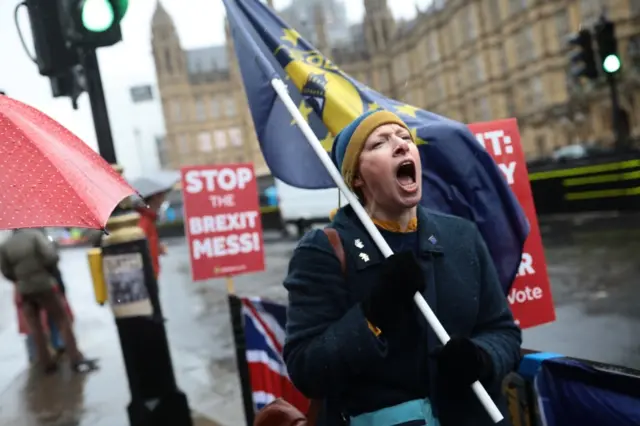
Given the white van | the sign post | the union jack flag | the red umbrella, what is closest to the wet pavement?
the sign post

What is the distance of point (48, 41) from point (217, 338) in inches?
203

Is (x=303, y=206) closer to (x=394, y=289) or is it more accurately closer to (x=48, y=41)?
(x=48, y=41)

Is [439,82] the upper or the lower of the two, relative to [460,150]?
upper

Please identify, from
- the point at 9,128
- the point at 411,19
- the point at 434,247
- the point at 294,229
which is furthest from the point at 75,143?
the point at 411,19

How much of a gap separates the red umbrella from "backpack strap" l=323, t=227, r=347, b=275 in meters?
0.63

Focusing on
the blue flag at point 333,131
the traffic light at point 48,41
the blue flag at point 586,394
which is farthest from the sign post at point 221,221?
the blue flag at point 586,394

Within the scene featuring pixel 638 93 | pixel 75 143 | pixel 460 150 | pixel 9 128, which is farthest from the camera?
pixel 638 93

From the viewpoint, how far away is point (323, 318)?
194 centimetres

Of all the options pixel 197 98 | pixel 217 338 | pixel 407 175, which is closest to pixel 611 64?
pixel 217 338

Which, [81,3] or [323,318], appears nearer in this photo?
[323,318]

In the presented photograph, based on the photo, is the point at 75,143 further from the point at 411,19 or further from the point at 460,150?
the point at 411,19

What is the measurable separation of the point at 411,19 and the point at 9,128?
64.7m

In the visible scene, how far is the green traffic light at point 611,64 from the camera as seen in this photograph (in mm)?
13461

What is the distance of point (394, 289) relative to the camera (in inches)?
70.7
